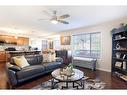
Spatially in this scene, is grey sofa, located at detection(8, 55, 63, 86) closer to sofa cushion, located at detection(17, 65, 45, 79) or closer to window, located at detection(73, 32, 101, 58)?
sofa cushion, located at detection(17, 65, 45, 79)

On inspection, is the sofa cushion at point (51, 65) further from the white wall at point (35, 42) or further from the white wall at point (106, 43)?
the white wall at point (35, 42)

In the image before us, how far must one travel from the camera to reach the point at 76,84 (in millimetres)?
2748

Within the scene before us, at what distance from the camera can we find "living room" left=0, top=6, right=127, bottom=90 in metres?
2.71

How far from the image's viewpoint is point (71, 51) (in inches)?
235

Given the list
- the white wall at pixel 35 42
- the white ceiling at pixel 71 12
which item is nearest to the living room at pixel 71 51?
the white ceiling at pixel 71 12

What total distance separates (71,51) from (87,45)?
0.99m

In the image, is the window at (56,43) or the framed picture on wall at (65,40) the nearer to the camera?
the framed picture on wall at (65,40)

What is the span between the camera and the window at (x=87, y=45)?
16.0 feet

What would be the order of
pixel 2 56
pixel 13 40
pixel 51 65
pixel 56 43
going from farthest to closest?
pixel 13 40
pixel 56 43
pixel 2 56
pixel 51 65

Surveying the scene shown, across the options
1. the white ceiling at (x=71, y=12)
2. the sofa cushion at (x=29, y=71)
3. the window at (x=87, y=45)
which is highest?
the white ceiling at (x=71, y=12)

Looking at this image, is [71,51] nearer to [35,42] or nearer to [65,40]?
[65,40]

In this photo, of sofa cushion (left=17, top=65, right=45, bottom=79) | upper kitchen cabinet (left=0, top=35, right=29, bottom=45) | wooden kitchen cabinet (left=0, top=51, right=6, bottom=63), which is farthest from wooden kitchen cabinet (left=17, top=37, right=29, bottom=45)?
sofa cushion (left=17, top=65, right=45, bottom=79)

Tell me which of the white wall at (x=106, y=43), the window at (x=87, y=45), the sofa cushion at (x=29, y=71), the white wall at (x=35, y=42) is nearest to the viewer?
the sofa cushion at (x=29, y=71)

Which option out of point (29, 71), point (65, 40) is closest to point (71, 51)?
point (65, 40)
